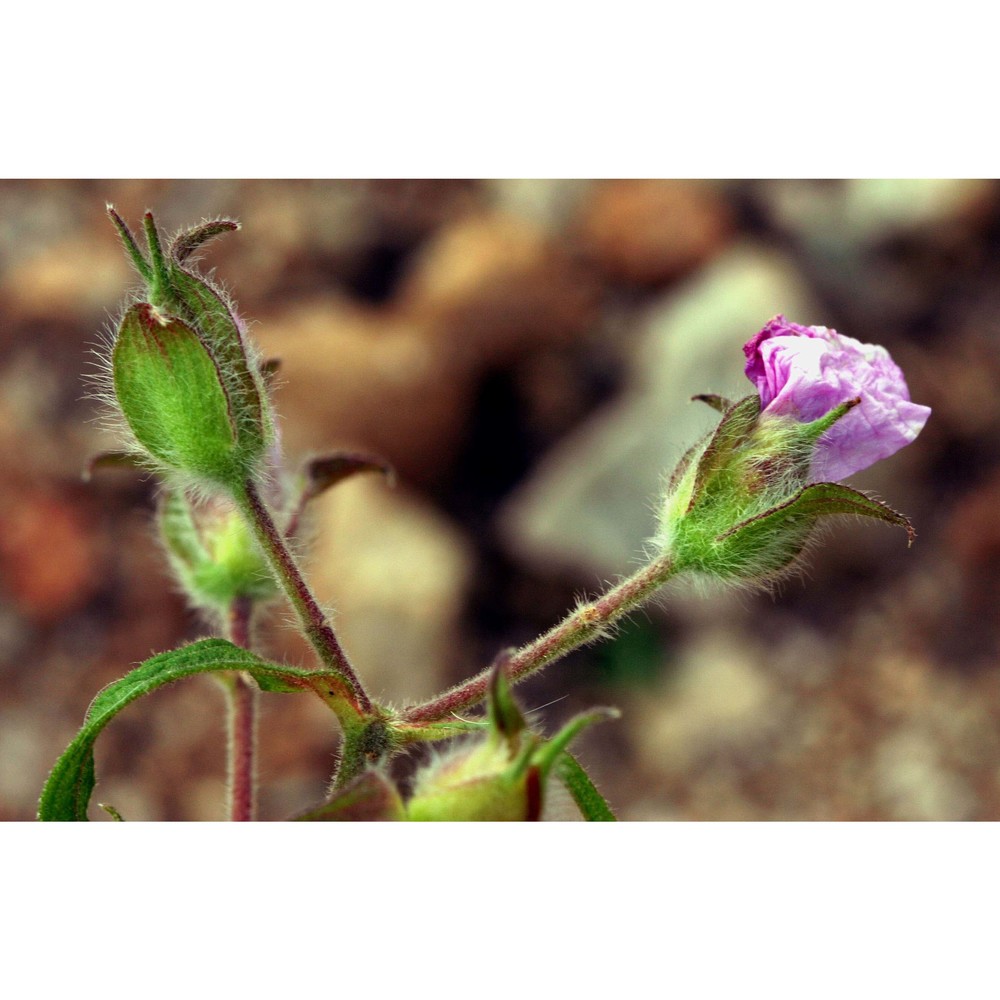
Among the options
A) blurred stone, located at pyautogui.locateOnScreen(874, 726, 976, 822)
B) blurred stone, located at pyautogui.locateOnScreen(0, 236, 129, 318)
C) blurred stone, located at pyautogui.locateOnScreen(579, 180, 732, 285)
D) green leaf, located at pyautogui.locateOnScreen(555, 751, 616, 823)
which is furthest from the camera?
blurred stone, located at pyautogui.locateOnScreen(579, 180, 732, 285)

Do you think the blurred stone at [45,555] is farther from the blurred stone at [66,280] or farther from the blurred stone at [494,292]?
the blurred stone at [494,292]

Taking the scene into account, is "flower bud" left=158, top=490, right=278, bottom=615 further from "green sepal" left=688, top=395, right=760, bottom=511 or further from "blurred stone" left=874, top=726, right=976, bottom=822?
"blurred stone" left=874, top=726, right=976, bottom=822

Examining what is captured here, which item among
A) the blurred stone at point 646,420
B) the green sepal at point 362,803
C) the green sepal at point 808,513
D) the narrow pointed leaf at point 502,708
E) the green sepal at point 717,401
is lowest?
the green sepal at point 362,803

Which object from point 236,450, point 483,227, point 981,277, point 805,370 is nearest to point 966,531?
point 981,277

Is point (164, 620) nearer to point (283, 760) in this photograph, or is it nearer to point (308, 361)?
point (283, 760)

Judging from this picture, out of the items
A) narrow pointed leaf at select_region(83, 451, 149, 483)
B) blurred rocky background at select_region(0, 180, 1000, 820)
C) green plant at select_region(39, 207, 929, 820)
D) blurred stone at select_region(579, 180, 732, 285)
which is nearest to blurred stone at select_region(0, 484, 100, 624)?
blurred rocky background at select_region(0, 180, 1000, 820)

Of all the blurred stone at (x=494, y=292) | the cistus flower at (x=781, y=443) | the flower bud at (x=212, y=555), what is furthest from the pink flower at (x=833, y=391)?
A: the blurred stone at (x=494, y=292)

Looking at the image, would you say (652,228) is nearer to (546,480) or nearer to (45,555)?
(546,480)
